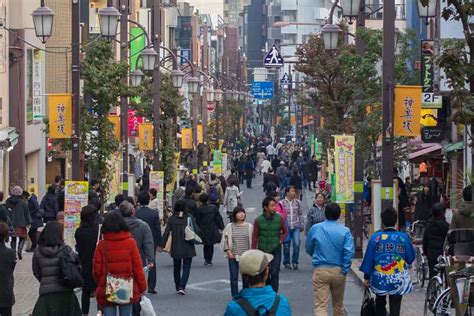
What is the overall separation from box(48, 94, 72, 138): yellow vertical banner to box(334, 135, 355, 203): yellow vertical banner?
5884mm

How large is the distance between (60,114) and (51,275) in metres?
12.3

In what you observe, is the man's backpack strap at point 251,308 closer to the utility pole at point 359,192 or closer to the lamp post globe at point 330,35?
the utility pole at point 359,192

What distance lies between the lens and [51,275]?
48.1ft

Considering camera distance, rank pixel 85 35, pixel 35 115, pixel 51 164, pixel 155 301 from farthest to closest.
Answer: pixel 51 164 → pixel 85 35 → pixel 35 115 → pixel 155 301

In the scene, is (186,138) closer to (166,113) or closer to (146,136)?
(166,113)

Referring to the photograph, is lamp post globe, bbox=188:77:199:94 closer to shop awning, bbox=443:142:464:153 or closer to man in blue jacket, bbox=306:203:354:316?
shop awning, bbox=443:142:464:153

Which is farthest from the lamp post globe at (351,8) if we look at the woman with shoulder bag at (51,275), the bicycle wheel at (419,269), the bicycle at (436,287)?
the woman with shoulder bag at (51,275)

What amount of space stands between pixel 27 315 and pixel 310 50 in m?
32.8

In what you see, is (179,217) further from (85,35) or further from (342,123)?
(85,35)

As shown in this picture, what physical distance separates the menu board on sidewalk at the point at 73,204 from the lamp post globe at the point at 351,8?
7337 mm

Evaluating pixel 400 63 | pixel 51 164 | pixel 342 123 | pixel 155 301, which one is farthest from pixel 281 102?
pixel 155 301

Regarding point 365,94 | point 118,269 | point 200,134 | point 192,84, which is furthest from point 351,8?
point 200,134

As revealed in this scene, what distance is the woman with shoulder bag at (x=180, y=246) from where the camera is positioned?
2231 cm

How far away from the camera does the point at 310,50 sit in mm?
50750
